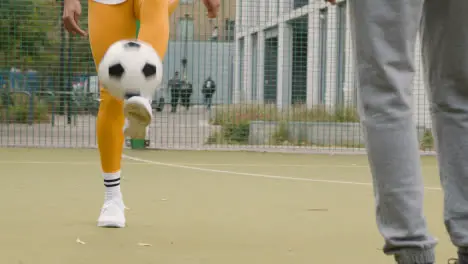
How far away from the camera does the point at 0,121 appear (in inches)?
489

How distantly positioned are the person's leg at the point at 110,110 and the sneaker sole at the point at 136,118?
0.64 m

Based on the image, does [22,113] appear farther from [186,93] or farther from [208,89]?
[208,89]

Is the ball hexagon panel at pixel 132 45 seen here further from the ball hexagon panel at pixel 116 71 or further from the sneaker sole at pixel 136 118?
the sneaker sole at pixel 136 118

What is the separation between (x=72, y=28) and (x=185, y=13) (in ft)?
28.0

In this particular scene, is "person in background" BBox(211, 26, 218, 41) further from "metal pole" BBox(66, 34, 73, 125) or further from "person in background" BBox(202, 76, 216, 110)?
"metal pole" BBox(66, 34, 73, 125)

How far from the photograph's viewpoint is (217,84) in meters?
14.0

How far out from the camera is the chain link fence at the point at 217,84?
12.3m

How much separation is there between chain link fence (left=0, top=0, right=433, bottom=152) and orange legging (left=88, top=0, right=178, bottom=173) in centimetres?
714

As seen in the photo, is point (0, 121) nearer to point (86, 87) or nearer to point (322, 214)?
point (86, 87)

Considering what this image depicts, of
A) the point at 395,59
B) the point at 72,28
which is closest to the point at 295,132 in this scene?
the point at 72,28

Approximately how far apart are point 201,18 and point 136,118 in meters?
9.40

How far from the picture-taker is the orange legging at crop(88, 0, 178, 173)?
4105 mm

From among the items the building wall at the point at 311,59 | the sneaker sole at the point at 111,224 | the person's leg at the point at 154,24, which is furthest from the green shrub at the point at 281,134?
the person's leg at the point at 154,24

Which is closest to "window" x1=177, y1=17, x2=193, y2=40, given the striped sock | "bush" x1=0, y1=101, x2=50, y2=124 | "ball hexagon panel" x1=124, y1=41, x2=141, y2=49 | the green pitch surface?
"bush" x1=0, y1=101, x2=50, y2=124
